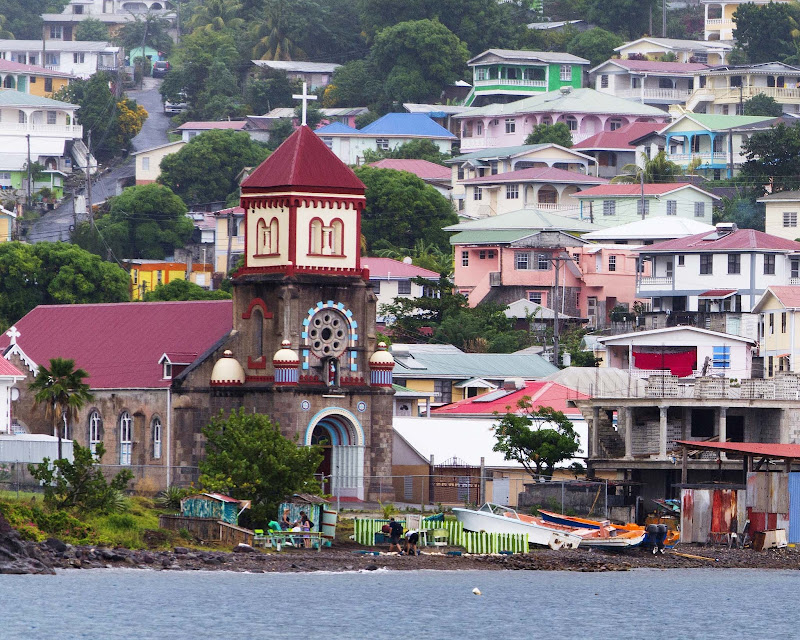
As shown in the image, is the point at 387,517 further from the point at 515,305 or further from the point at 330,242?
the point at 515,305

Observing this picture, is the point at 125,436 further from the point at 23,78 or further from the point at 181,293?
the point at 23,78

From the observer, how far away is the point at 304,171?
89250 millimetres

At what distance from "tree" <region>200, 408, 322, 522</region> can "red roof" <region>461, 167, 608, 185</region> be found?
76.8 m

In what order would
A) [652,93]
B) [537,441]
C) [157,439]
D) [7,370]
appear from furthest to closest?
[652,93] → [7,370] → [537,441] → [157,439]

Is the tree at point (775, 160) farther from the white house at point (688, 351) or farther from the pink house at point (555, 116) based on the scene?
the white house at point (688, 351)

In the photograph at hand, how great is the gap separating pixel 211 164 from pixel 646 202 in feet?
111

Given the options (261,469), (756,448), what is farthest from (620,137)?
(261,469)

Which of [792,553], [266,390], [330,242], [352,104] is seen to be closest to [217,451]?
[266,390]

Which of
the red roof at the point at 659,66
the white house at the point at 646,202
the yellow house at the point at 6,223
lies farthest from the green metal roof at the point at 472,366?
the red roof at the point at 659,66

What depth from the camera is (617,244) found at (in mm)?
137250

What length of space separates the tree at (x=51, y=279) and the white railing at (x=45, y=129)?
55.4 metres

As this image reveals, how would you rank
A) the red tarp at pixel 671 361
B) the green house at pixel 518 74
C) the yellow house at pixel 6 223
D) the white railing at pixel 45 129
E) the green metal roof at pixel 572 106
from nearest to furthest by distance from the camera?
the red tarp at pixel 671 361, the yellow house at pixel 6 223, the green metal roof at pixel 572 106, the white railing at pixel 45 129, the green house at pixel 518 74

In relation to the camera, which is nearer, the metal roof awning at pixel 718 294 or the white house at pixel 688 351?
the white house at pixel 688 351

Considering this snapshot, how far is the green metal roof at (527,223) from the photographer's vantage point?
139 metres
